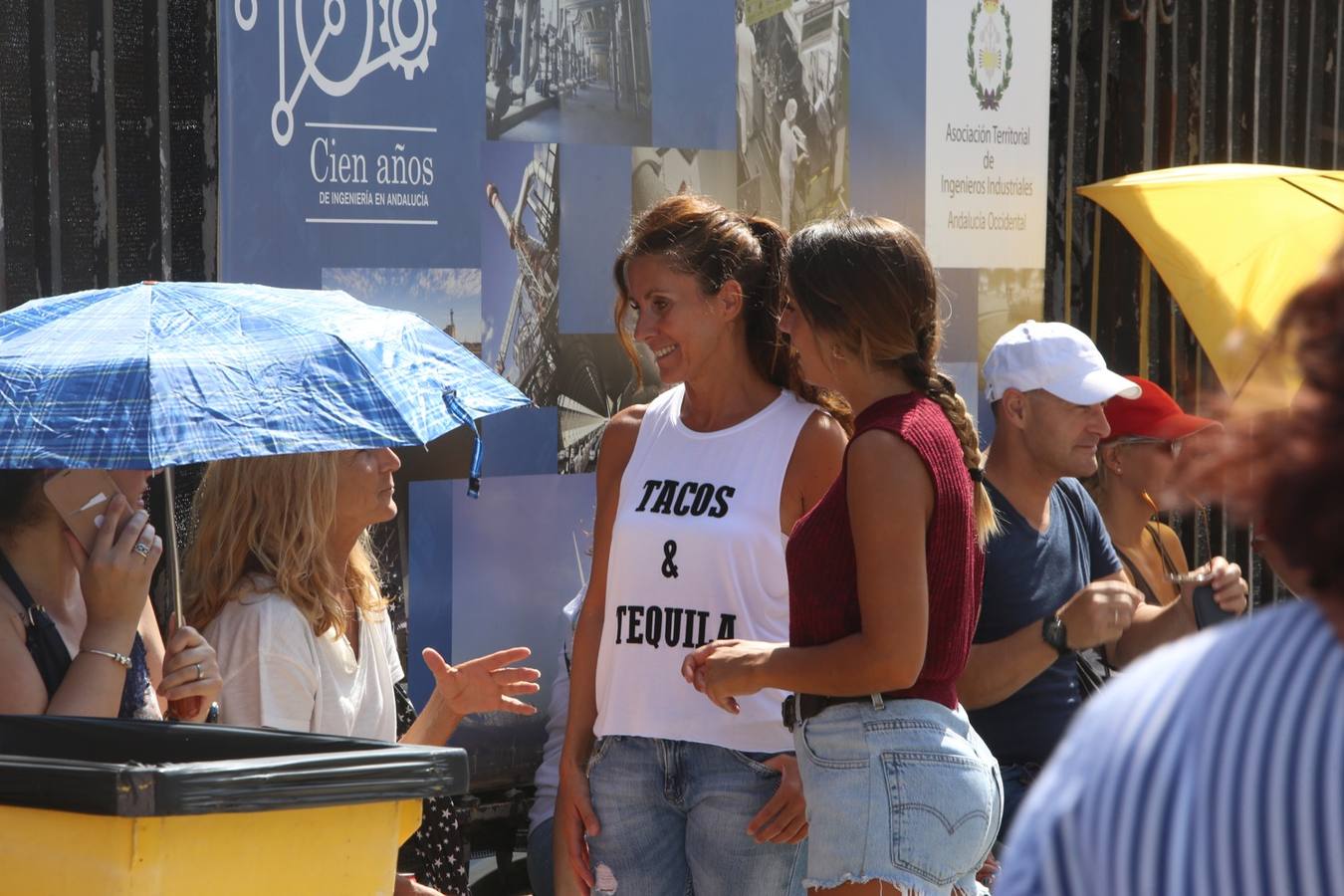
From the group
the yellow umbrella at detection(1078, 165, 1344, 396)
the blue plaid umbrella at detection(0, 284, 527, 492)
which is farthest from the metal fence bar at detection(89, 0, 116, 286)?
the yellow umbrella at detection(1078, 165, 1344, 396)

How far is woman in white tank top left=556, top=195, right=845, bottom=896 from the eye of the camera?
3.03 meters

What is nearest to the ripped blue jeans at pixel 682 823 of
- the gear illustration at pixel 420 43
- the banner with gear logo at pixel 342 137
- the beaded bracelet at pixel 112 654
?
the beaded bracelet at pixel 112 654

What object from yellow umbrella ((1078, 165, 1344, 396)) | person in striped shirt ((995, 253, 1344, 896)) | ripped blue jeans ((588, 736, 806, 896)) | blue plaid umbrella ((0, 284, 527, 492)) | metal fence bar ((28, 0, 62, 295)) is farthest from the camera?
yellow umbrella ((1078, 165, 1344, 396))

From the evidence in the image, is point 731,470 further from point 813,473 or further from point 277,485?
point 277,485

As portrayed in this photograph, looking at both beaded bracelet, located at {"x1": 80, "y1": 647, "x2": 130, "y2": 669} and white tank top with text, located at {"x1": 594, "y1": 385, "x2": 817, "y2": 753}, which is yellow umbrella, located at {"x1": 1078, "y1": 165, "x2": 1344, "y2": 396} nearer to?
white tank top with text, located at {"x1": 594, "y1": 385, "x2": 817, "y2": 753}

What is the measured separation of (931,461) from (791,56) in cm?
268

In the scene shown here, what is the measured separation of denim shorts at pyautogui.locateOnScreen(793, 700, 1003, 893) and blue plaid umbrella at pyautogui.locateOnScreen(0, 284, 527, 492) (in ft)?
2.89

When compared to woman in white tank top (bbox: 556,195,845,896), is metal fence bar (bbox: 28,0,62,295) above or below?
above

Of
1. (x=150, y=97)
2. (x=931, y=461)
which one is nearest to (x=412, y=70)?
(x=150, y=97)

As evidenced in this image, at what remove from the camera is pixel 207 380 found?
2.61 metres

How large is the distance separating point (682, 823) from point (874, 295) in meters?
1.13

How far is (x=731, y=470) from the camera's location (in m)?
3.13

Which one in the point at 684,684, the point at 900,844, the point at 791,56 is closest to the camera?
the point at 900,844

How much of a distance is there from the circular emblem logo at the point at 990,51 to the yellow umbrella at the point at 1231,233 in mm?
990
